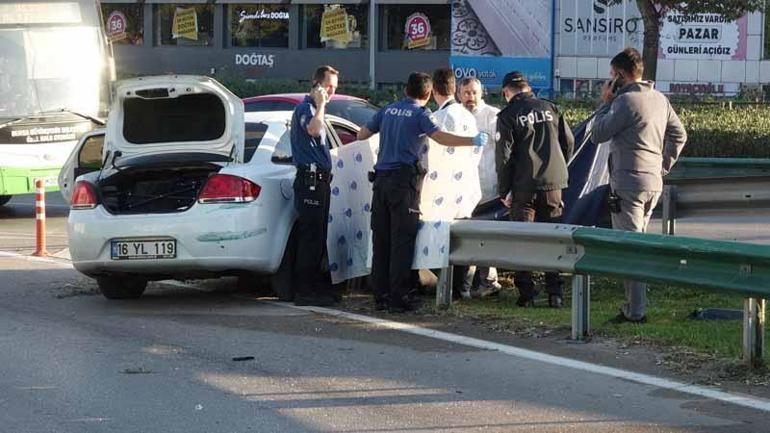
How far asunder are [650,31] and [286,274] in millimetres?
14757

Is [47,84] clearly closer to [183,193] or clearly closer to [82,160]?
[82,160]

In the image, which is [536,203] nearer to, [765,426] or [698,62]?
[765,426]

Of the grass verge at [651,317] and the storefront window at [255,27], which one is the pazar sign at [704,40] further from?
the grass verge at [651,317]

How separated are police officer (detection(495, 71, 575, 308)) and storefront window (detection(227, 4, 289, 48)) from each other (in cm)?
3497

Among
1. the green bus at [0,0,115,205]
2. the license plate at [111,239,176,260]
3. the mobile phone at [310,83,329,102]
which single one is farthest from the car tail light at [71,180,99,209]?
the green bus at [0,0,115,205]

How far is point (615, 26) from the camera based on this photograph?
3750cm

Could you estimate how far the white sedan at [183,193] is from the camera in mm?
9953

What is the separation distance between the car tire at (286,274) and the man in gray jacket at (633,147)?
249cm

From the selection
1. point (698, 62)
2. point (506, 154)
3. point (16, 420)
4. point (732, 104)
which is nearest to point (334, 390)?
point (16, 420)

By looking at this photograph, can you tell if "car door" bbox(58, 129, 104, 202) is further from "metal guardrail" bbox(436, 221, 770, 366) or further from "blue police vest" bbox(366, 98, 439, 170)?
→ "metal guardrail" bbox(436, 221, 770, 366)

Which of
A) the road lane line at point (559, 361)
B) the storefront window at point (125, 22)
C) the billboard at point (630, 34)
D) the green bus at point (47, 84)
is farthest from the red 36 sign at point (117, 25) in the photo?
the road lane line at point (559, 361)

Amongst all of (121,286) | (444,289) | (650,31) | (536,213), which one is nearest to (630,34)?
(650,31)

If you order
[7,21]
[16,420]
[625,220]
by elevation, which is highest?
[7,21]

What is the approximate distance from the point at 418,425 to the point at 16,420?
2.04 meters
